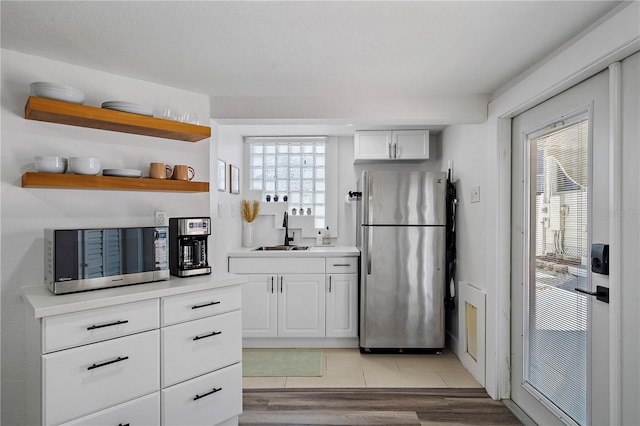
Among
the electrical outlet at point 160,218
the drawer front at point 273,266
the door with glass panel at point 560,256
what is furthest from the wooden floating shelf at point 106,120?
the door with glass panel at point 560,256

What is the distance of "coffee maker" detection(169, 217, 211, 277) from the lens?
2400 millimetres

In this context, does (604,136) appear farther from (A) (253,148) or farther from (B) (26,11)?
(A) (253,148)

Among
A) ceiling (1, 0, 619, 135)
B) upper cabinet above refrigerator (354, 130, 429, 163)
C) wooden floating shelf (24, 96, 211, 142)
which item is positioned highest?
ceiling (1, 0, 619, 135)

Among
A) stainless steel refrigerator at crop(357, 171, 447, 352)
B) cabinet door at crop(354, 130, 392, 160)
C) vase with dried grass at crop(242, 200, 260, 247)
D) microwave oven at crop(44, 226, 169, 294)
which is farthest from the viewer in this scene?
vase with dried grass at crop(242, 200, 260, 247)

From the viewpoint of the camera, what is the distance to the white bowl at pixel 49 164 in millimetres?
1972

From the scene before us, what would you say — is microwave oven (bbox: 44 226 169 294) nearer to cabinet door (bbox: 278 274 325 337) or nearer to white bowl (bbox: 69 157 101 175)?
white bowl (bbox: 69 157 101 175)

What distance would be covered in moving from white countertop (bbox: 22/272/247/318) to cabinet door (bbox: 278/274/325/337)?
1299mm

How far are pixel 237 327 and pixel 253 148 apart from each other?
8.52 feet

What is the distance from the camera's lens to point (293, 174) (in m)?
4.47

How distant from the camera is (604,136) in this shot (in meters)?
1.74

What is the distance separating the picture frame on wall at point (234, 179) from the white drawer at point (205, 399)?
198cm

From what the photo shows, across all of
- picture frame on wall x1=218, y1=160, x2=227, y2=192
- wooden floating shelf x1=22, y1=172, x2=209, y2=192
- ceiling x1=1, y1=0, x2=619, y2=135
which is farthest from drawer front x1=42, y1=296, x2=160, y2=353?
picture frame on wall x1=218, y1=160, x2=227, y2=192

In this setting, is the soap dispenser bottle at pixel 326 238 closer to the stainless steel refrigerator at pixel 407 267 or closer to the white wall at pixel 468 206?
the stainless steel refrigerator at pixel 407 267

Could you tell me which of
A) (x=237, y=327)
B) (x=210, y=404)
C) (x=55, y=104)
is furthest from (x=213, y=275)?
(x=55, y=104)
